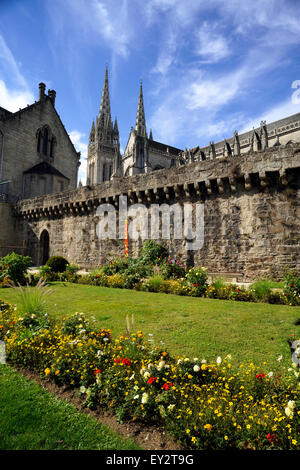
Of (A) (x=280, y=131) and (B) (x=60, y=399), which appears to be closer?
(B) (x=60, y=399)

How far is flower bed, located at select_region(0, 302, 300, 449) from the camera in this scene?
2.25 meters

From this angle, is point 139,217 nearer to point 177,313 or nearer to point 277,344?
point 177,313

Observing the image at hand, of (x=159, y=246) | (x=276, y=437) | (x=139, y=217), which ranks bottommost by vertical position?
(x=276, y=437)

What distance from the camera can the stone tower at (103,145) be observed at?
5884cm

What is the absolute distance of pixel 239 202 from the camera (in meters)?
11.0

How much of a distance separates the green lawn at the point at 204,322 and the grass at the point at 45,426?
1.72 meters

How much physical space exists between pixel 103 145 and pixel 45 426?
202 ft

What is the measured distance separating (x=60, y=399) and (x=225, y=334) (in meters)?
2.94

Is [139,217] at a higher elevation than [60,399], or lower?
higher

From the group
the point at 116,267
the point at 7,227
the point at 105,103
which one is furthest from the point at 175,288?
the point at 105,103

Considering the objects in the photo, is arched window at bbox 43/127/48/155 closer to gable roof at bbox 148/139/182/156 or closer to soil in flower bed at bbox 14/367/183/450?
gable roof at bbox 148/139/182/156

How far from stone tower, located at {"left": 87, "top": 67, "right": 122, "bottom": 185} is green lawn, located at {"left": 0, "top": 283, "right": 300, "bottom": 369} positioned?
53.3 m
